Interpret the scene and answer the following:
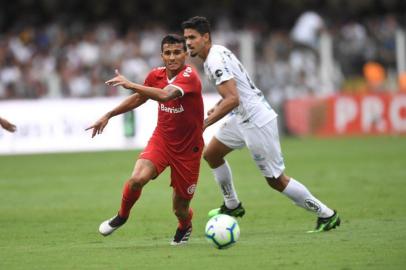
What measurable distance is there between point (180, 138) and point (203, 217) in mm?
2976

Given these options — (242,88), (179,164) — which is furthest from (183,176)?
(242,88)

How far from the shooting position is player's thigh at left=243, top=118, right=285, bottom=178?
1133 centimetres

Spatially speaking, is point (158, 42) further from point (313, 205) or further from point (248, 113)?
point (313, 205)

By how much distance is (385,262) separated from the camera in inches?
351

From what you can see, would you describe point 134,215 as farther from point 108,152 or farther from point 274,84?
point 274,84

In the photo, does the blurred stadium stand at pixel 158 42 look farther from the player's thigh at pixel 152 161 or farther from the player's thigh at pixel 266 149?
the player's thigh at pixel 152 161

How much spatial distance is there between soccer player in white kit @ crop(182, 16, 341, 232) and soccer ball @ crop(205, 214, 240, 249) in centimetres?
130

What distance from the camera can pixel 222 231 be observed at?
32.4ft

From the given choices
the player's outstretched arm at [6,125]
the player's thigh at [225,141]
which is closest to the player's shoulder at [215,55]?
the player's thigh at [225,141]

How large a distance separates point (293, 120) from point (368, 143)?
3673 millimetres

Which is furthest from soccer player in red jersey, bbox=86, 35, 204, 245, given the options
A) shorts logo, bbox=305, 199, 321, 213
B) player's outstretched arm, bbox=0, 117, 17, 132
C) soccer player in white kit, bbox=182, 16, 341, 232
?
player's outstretched arm, bbox=0, 117, 17, 132

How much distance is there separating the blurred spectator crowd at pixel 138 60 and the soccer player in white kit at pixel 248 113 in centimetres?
1596

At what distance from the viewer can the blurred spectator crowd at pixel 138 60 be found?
27516mm


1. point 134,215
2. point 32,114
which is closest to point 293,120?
point 32,114
